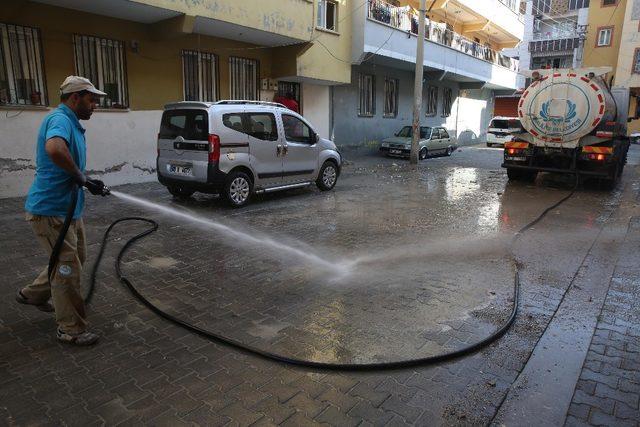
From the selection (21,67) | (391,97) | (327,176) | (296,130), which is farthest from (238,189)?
(391,97)

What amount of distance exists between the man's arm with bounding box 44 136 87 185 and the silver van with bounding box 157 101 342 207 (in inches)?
192

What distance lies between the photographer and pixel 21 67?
942 cm

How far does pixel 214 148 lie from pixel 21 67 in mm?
4859

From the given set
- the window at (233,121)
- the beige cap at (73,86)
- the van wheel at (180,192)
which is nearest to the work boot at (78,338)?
the beige cap at (73,86)

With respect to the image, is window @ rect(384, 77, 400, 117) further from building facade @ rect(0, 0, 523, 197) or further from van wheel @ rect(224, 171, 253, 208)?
van wheel @ rect(224, 171, 253, 208)

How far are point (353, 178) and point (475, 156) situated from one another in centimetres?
1067

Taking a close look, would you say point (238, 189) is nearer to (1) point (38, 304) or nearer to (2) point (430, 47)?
(1) point (38, 304)

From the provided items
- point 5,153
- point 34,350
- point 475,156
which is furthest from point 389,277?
point 475,156

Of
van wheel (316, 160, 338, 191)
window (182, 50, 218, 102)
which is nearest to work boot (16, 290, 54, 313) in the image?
van wheel (316, 160, 338, 191)

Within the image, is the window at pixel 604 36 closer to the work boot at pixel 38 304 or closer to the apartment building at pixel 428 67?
the apartment building at pixel 428 67

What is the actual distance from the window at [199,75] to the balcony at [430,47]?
232 inches

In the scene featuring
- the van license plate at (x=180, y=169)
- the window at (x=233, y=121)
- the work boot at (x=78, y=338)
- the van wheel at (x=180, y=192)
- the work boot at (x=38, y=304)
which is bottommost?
the work boot at (x=78, y=338)

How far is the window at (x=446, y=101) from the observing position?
Result: 27016 millimetres

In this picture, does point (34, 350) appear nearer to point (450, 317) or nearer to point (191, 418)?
point (191, 418)
